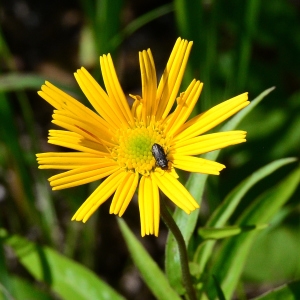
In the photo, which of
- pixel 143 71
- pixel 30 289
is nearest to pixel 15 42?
pixel 30 289

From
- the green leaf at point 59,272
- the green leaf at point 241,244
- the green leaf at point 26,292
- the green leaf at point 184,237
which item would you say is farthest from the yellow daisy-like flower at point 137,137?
the green leaf at point 26,292

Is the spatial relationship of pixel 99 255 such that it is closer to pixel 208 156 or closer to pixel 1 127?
pixel 1 127

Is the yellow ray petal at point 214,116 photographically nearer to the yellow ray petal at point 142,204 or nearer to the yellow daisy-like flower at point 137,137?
the yellow daisy-like flower at point 137,137

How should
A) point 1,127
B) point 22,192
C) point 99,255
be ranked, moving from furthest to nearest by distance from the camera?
point 99,255 < point 22,192 < point 1,127

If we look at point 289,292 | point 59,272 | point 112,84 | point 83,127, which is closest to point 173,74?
point 112,84

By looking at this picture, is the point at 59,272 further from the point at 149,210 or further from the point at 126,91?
the point at 126,91

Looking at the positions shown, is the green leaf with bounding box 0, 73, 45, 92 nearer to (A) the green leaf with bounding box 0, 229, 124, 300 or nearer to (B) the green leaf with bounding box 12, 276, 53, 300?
(A) the green leaf with bounding box 0, 229, 124, 300

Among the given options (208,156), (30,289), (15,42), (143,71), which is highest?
(15,42)
